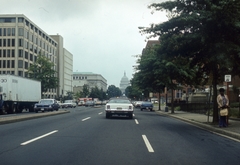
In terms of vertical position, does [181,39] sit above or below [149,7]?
below

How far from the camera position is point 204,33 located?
16.1 meters

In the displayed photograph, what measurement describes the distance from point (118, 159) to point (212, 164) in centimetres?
220

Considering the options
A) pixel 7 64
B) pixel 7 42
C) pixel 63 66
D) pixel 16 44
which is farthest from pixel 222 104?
pixel 63 66

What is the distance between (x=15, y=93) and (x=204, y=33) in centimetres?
2513

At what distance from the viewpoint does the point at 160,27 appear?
17234 millimetres

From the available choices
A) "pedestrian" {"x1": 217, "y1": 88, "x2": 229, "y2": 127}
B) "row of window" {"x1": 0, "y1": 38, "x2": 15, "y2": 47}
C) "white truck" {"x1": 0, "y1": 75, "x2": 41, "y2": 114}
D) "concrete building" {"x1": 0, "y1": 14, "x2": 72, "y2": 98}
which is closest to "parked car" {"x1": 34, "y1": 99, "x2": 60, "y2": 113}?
"white truck" {"x1": 0, "y1": 75, "x2": 41, "y2": 114}

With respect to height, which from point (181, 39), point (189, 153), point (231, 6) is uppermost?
point (231, 6)

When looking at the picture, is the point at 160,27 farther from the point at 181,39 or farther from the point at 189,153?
the point at 189,153

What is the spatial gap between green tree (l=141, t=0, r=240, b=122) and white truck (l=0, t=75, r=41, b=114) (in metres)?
21.1

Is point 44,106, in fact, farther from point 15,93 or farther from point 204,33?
point 204,33

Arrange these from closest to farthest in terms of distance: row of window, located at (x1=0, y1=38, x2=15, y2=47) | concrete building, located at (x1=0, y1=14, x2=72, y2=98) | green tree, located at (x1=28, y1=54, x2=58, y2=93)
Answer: green tree, located at (x1=28, y1=54, x2=58, y2=93), concrete building, located at (x1=0, y1=14, x2=72, y2=98), row of window, located at (x1=0, y1=38, x2=15, y2=47)

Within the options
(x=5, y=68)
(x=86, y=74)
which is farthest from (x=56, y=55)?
(x=86, y=74)

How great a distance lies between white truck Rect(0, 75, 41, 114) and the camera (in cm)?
3406

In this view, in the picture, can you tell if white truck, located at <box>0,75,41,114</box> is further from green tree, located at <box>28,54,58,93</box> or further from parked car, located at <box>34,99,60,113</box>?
green tree, located at <box>28,54,58,93</box>
